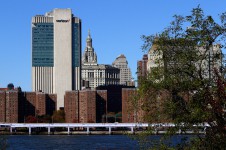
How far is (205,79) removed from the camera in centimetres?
2423

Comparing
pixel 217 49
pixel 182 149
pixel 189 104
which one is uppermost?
pixel 217 49

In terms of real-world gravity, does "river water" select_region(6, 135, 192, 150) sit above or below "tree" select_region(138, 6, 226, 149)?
below

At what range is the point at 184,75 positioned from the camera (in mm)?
24766

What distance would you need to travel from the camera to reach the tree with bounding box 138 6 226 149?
24.0 meters

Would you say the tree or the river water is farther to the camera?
the river water

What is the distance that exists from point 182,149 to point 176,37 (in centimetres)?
405

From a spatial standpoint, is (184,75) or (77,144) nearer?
(184,75)

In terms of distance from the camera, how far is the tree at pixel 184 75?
78.8 ft

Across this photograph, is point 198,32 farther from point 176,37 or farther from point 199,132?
point 199,132

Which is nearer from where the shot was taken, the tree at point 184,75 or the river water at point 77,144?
the tree at point 184,75

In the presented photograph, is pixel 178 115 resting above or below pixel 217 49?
below

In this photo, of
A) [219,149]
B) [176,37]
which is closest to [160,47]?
[176,37]

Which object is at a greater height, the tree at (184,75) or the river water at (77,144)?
the tree at (184,75)

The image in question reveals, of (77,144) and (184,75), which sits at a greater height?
(184,75)
